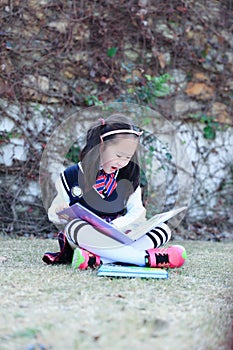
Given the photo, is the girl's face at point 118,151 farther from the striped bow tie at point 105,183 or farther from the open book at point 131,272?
the open book at point 131,272

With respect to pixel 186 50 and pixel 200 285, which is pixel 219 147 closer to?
pixel 186 50

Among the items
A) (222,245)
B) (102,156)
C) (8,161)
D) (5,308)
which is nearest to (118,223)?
(102,156)

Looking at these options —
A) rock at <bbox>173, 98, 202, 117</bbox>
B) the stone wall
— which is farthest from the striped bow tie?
rock at <bbox>173, 98, 202, 117</bbox>

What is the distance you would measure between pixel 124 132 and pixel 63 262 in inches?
21.9

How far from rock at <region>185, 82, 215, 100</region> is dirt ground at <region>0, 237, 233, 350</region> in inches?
83.3

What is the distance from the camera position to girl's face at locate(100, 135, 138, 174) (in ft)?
6.33

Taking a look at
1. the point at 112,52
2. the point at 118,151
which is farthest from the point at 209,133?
the point at 118,151

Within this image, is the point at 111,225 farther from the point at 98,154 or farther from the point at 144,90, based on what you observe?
the point at 144,90

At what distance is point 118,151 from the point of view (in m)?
1.93

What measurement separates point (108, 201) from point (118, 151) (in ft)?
0.76

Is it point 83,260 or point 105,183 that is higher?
point 105,183

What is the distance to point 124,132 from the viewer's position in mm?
1947

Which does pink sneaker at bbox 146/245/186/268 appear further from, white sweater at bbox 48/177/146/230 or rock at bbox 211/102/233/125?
rock at bbox 211/102/233/125

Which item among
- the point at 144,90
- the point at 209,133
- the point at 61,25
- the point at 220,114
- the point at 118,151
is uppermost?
the point at 61,25
